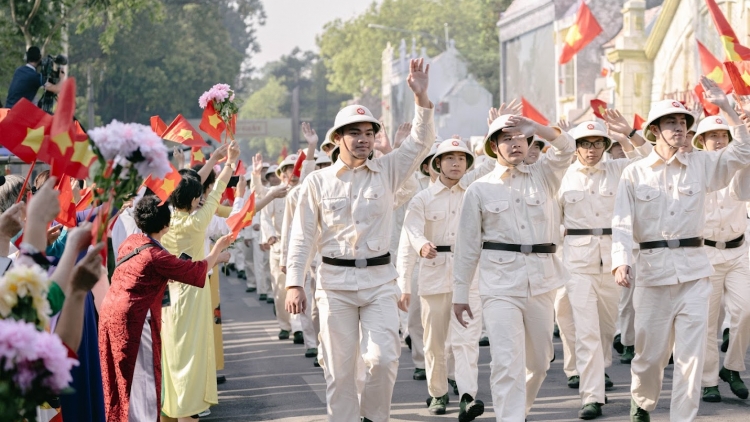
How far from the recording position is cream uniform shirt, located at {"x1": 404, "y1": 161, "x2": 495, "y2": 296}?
9844 mm

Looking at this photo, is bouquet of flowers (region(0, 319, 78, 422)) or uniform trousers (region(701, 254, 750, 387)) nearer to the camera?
bouquet of flowers (region(0, 319, 78, 422))

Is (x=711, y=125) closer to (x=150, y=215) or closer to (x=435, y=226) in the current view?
(x=435, y=226)

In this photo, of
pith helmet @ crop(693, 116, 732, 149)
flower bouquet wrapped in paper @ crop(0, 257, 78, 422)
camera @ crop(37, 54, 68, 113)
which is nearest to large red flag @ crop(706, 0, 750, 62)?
pith helmet @ crop(693, 116, 732, 149)

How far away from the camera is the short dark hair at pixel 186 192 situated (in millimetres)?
8242

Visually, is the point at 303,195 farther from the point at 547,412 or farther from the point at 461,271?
the point at 547,412

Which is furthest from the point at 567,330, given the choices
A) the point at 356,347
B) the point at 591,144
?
the point at 356,347

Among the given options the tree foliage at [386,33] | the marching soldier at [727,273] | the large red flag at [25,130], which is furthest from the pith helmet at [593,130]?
the tree foliage at [386,33]

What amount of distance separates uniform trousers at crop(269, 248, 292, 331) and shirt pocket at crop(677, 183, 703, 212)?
769cm

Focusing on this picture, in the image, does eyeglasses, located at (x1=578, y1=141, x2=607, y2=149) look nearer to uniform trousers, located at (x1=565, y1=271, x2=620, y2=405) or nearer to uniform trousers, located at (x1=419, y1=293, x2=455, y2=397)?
uniform trousers, located at (x1=565, y1=271, x2=620, y2=405)

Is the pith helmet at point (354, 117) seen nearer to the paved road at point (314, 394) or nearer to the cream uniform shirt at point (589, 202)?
the paved road at point (314, 394)

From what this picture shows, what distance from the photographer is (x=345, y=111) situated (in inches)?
308

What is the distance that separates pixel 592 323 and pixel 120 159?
6.17 meters

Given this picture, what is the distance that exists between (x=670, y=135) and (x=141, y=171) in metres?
4.86

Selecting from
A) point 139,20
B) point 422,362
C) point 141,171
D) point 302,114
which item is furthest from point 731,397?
point 302,114
